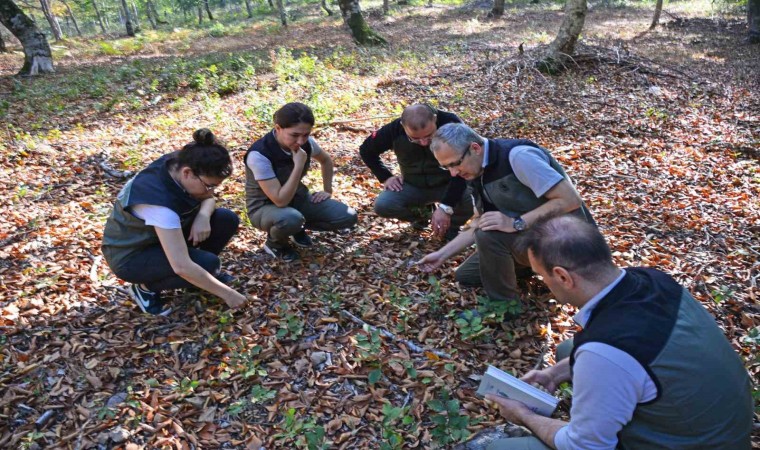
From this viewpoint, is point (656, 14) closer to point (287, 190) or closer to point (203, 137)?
point (287, 190)

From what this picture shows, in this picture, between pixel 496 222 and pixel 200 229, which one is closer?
pixel 496 222

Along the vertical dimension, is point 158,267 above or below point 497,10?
below

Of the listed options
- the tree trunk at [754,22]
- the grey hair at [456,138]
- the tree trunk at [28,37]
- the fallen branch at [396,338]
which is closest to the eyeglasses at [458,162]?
the grey hair at [456,138]

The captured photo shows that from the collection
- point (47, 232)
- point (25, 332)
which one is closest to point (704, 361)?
point (25, 332)

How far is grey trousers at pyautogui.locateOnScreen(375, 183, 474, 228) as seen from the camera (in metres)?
4.52

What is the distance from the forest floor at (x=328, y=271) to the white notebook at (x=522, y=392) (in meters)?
0.25

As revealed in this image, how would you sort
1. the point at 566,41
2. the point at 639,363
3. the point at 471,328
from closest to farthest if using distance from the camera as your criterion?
the point at 639,363, the point at 471,328, the point at 566,41

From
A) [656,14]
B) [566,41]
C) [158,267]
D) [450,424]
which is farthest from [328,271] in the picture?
[656,14]

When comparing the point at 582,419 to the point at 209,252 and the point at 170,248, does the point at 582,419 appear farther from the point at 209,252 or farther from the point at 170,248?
the point at 209,252

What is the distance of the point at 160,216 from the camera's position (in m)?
2.98

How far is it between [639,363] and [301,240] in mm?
3363

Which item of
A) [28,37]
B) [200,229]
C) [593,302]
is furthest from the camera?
[28,37]

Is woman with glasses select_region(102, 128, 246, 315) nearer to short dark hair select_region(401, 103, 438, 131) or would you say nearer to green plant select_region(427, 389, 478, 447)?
short dark hair select_region(401, 103, 438, 131)

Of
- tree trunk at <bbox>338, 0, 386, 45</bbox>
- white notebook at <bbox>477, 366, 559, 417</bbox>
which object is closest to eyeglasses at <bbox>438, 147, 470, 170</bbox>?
white notebook at <bbox>477, 366, 559, 417</bbox>
